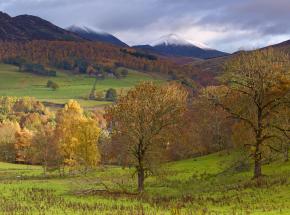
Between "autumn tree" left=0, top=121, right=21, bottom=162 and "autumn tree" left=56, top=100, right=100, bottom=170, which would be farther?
"autumn tree" left=0, top=121, right=21, bottom=162

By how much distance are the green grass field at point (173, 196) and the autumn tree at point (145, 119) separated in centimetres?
392

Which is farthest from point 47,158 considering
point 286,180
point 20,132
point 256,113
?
point 286,180

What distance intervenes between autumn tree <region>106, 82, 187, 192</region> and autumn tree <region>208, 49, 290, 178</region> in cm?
532

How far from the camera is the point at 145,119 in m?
55.4

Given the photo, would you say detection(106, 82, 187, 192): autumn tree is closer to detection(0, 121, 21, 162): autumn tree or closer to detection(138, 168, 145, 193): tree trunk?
detection(138, 168, 145, 193): tree trunk

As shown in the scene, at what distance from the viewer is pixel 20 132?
151 metres

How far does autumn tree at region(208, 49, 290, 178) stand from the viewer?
52.8 meters

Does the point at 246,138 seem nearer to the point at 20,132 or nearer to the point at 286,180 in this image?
the point at 286,180

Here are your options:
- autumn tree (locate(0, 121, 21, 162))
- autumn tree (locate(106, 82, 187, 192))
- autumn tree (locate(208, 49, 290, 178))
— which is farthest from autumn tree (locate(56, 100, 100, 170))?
autumn tree (locate(0, 121, 21, 162))

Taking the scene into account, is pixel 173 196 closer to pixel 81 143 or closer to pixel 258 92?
pixel 258 92

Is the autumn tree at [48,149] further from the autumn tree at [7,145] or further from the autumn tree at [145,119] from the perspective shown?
the autumn tree at [145,119]

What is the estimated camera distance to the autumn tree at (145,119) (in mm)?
55281

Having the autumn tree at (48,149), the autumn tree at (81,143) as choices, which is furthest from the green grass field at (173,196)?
the autumn tree at (48,149)

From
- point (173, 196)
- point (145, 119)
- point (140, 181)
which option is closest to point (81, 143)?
point (140, 181)
